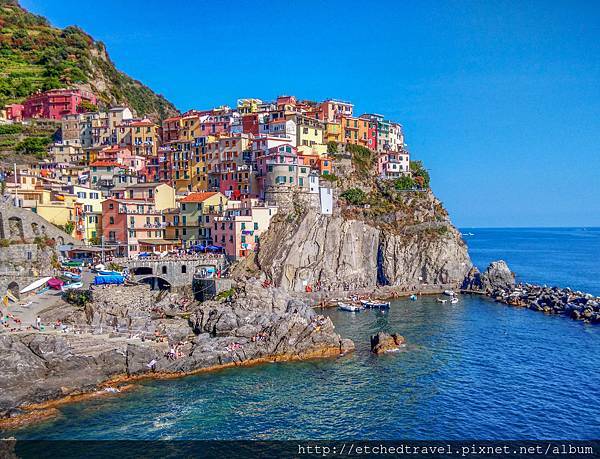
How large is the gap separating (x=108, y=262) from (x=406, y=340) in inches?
1403

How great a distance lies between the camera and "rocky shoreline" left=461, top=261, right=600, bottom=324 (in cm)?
6844

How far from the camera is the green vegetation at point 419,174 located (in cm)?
9975

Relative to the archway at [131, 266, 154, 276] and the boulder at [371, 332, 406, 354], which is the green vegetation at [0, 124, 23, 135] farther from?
the boulder at [371, 332, 406, 354]

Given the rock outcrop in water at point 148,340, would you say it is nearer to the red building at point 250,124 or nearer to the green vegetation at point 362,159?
the red building at point 250,124

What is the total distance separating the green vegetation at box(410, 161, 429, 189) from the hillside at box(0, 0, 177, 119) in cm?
6265

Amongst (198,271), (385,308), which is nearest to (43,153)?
(198,271)

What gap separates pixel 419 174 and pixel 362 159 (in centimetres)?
1476

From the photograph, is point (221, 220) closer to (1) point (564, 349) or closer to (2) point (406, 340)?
(2) point (406, 340)

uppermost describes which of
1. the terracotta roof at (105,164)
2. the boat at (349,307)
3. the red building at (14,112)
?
the red building at (14,112)

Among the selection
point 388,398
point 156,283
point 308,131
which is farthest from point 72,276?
point 308,131

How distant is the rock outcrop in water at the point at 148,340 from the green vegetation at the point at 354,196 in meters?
30.9

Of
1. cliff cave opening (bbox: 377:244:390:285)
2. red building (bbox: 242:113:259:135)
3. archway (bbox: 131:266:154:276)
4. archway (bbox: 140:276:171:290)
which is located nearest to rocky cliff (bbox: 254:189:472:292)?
cliff cave opening (bbox: 377:244:390:285)

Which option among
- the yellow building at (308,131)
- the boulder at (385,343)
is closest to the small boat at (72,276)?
the boulder at (385,343)

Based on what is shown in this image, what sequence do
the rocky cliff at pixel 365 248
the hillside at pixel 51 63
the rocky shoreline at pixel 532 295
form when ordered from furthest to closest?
the hillside at pixel 51 63, the rocky cliff at pixel 365 248, the rocky shoreline at pixel 532 295
